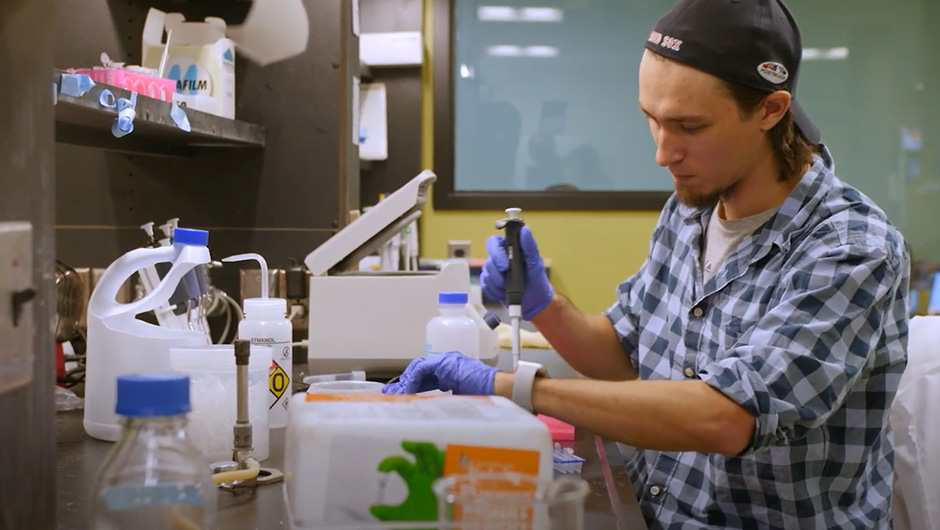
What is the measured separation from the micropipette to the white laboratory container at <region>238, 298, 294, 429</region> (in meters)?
0.40

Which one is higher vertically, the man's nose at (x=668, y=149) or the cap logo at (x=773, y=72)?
the cap logo at (x=773, y=72)

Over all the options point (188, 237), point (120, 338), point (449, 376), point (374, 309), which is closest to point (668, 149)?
point (449, 376)

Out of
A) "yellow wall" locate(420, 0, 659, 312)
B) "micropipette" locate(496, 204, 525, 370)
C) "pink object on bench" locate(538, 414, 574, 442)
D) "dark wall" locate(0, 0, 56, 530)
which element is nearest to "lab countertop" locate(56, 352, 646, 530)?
"pink object on bench" locate(538, 414, 574, 442)

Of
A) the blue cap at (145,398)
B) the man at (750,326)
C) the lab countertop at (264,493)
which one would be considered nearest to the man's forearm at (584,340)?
the man at (750,326)

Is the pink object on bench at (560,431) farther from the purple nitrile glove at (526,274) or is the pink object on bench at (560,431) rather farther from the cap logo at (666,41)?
the cap logo at (666,41)

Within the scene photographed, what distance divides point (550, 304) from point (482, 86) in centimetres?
205

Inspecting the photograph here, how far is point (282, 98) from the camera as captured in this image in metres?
2.29

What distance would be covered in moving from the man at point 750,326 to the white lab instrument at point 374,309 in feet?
0.69

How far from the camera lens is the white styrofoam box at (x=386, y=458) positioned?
30.6 inches

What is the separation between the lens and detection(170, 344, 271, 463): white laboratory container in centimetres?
120

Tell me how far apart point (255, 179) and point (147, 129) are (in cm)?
42

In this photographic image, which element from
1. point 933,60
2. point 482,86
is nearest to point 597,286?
point 482,86

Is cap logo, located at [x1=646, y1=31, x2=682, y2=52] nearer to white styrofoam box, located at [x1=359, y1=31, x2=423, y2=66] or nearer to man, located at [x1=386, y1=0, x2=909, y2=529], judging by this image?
Result: man, located at [x1=386, y1=0, x2=909, y2=529]

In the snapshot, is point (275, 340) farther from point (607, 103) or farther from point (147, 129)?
point (607, 103)
